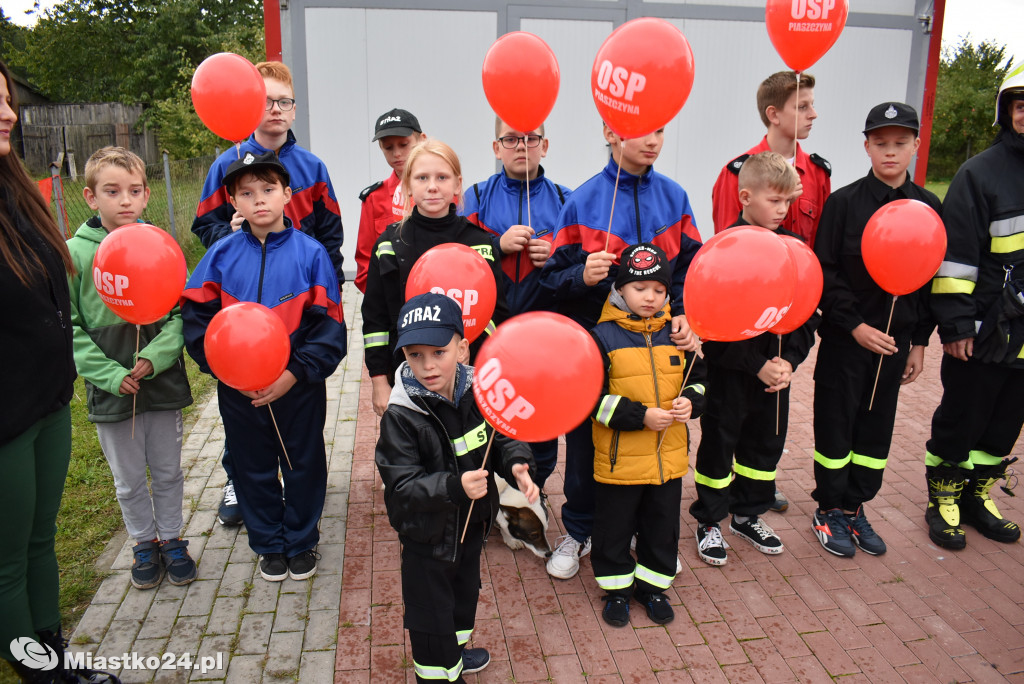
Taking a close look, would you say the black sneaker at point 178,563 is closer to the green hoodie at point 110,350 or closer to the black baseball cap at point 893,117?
the green hoodie at point 110,350

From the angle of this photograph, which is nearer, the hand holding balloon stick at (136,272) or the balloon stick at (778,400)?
the hand holding balloon stick at (136,272)

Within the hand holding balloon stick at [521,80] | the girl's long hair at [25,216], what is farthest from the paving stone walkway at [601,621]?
the hand holding balloon stick at [521,80]

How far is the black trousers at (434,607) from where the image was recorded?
2.60m

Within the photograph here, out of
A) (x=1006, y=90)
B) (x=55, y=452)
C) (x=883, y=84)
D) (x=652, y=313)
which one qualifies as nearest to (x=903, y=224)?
(x=1006, y=90)

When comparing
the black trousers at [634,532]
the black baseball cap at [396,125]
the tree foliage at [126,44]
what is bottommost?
the black trousers at [634,532]

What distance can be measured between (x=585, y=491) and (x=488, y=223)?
5.11ft

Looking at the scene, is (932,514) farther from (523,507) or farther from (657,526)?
(523,507)

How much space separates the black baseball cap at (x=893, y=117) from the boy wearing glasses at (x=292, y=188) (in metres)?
2.97

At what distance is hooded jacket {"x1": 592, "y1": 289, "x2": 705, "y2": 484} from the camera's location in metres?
3.07

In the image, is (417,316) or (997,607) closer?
(417,316)

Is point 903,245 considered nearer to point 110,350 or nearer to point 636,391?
point 636,391

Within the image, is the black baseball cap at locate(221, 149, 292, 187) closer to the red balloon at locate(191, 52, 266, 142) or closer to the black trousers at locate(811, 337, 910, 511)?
the red balloon at locate(191, 52, 266, 142)

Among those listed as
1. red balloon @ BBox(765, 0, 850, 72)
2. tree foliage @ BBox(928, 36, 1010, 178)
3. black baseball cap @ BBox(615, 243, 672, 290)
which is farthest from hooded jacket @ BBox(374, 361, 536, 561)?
tree foliage @ BBox(928, 36, 1010, 178)

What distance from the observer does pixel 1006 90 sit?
361 centimetres
